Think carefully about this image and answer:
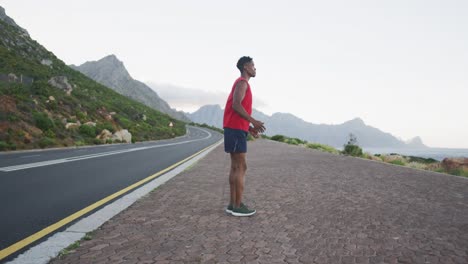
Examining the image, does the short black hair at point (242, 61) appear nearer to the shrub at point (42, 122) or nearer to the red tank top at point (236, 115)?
the red tank top at point (236, 115)

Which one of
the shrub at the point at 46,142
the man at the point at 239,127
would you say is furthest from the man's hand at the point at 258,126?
the shrub at the point at 46,142

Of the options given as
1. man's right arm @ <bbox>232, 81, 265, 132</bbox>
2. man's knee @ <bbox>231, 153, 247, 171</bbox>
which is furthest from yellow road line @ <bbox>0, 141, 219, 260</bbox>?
man's right arm @ <bbox>232, 81, 265, 132</bbox>

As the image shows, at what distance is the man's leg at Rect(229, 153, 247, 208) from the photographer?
166 inches

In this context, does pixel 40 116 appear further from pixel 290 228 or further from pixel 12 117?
pixel 290 228

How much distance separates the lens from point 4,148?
1529cm

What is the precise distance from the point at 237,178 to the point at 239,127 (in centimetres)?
71

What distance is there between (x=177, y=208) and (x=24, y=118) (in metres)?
20.1

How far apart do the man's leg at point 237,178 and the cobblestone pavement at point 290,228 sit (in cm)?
26

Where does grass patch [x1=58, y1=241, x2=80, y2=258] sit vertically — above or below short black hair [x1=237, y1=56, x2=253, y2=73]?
below

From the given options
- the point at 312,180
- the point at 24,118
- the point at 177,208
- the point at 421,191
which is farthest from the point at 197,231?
the point at 24,118

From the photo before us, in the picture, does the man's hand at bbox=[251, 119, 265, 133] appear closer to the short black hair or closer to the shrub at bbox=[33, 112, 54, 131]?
the short black hair

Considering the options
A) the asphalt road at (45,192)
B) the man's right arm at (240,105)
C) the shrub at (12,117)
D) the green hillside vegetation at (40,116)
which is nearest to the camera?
the asphalt road at (45,192)

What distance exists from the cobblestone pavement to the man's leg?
262 mm

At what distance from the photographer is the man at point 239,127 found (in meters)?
4.12
